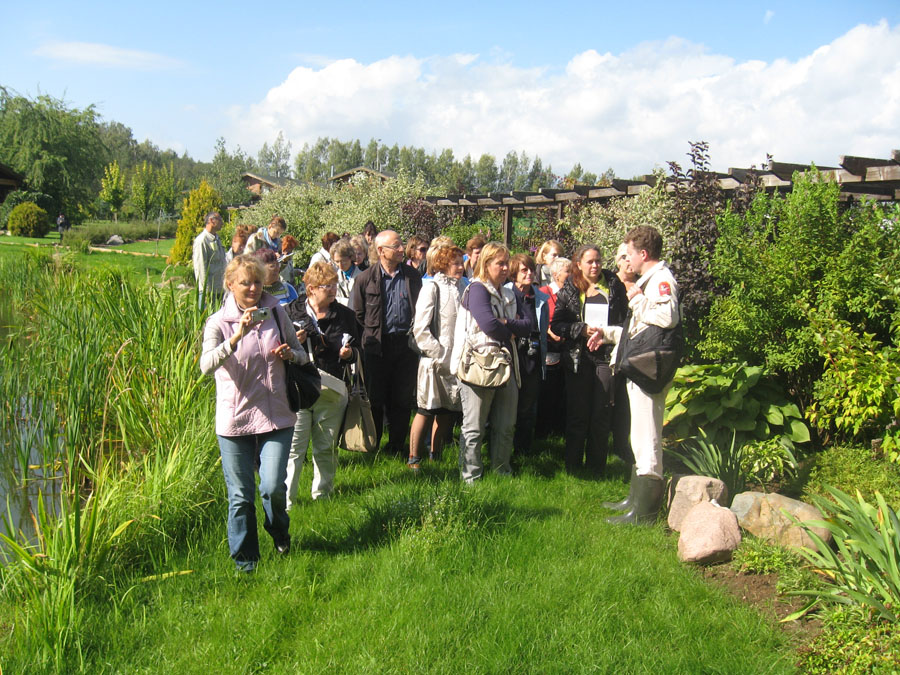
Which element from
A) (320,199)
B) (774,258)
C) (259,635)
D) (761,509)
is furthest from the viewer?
(320,199)

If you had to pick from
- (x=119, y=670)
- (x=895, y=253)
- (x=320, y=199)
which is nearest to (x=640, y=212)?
(x=895, y=253)

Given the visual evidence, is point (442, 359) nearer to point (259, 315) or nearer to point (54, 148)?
point (259, 315)

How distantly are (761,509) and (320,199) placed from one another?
21489 mm

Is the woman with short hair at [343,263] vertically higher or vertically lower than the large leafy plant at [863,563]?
higher

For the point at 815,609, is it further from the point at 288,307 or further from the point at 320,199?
the point at 320,199

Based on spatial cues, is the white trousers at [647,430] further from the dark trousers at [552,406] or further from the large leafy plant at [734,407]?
the dark trousers at [552,406]

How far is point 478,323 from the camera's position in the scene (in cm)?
547

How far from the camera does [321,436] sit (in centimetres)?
521

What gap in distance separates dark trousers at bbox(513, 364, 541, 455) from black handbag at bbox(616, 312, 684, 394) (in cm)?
157

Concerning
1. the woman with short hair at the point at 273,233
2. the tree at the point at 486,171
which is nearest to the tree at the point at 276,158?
the tree at the point at 486,171

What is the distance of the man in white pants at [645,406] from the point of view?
491cm

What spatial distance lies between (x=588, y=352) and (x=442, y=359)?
3.86ft

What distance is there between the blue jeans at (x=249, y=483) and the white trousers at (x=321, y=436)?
90cm

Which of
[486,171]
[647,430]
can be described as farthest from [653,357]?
[486,171]
